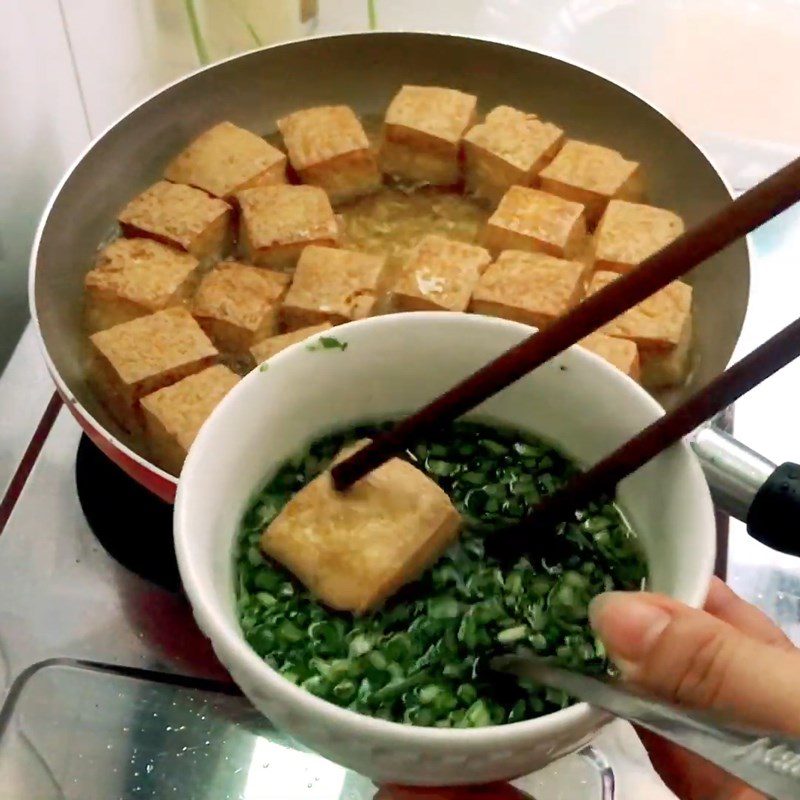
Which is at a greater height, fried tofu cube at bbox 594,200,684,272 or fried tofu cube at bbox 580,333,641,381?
fried tofu cube at bbox 594,200,684,272

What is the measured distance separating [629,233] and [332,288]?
0.32 m

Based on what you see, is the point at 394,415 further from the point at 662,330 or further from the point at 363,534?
the point at 662,330

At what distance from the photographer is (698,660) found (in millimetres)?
410

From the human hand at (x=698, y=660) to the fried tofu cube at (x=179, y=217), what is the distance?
71cm

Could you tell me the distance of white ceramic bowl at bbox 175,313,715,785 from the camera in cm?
41

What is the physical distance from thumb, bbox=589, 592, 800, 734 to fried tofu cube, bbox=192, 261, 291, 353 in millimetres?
606

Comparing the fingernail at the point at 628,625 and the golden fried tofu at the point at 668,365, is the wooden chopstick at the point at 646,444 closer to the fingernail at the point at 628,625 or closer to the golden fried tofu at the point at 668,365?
the fingernail at the point at 628,625

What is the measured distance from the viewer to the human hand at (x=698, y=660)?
387mm

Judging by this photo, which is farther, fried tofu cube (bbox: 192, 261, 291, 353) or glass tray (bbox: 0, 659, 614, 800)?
fried tofu cube (bbox: 192, 261, 291, 353)

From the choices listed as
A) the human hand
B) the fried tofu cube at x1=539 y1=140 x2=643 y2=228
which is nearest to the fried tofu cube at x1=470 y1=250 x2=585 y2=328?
the fried tofu cube at x1=539 y1=140 x2=643 y2=228

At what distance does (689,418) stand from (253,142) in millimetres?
798

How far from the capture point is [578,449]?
0.56m

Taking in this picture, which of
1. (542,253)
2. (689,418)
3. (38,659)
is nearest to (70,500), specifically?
(38,659)

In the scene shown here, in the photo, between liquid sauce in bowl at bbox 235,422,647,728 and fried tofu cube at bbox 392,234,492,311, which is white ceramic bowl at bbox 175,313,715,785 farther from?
fried tofu cube at bbox 392,234,492,311
